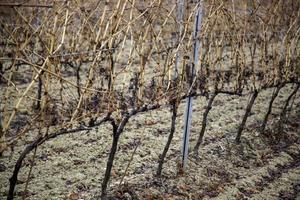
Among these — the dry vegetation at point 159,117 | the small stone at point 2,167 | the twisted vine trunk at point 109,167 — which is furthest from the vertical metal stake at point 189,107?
the small stone at point 2,167

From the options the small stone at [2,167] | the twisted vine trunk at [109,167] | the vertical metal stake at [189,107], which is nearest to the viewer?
the twisted vine trunk at [109,167]

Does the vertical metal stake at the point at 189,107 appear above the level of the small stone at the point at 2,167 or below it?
above

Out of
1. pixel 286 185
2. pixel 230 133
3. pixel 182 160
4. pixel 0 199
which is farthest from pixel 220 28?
pixel 0 199

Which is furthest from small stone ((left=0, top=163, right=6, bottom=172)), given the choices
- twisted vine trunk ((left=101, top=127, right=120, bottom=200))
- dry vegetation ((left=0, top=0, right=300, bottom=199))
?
twisted vine trunk ((left=101, top=127, right=120, bottom=200))

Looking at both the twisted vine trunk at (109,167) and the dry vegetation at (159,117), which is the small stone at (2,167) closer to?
the dry vegetation at (159,117)

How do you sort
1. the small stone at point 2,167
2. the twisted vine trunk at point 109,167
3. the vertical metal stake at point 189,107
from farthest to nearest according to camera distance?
the small stone at point 2,167
the vertical metal stake at point 189,107
the twisted vine trunk at point 109,167

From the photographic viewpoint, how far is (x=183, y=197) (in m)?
3.68

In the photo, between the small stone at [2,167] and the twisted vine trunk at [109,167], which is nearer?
the twisted vine trunk at [109,167]

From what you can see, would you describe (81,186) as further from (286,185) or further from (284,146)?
(284,146)

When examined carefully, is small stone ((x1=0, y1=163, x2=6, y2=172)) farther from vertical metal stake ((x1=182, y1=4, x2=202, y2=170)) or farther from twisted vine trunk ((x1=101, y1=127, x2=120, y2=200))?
vertical metal stake ((x1=182, y1=4, x2=202, y2=170))

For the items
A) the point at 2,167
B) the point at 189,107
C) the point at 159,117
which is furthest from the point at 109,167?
the point at 159,117

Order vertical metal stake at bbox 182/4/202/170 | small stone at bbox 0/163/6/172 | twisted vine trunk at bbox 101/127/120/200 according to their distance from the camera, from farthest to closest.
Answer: small stone at bbox 0/163/6/172, vertical metal stake at bbox 182/4/202/170, twisted vine trunk at bbox 101/127/120/200

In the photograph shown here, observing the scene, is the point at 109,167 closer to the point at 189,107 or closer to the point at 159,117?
the point at 189,107

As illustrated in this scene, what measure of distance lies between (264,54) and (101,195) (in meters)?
2.93
